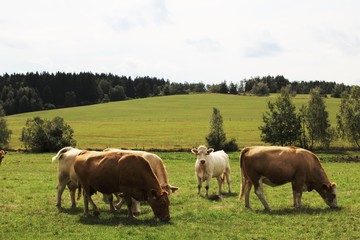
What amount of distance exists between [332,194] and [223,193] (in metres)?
6.76

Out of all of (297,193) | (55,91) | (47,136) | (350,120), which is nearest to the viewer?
(297,193)

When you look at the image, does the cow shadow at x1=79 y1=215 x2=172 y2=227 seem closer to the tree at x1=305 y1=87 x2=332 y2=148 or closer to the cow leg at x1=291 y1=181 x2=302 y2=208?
the cow leg at x1=291 y1=181 x2=302 y2=208

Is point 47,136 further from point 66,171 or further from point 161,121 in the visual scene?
point 161,121

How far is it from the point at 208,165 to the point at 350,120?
54.0 m

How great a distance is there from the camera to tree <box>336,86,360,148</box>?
6725 cm

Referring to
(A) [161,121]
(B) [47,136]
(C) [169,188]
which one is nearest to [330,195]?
(C) [169,188]

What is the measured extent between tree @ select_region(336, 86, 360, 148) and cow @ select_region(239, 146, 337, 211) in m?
55.1

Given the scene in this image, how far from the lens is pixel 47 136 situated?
61.9 metres

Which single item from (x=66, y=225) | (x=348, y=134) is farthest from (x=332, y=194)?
(x=348, y=134)

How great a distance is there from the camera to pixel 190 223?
1361 centimetres

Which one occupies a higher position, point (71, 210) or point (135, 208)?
point (135, 208)

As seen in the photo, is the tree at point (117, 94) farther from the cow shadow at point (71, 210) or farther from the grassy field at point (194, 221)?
the cow shadow at point (71, 210)

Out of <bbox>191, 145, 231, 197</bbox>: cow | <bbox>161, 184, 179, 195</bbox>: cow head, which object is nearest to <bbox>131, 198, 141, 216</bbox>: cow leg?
<bbox>161, 184, 179, 195</bbox>: cow head

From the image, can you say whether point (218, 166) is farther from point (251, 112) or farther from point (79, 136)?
point (251, 112)
